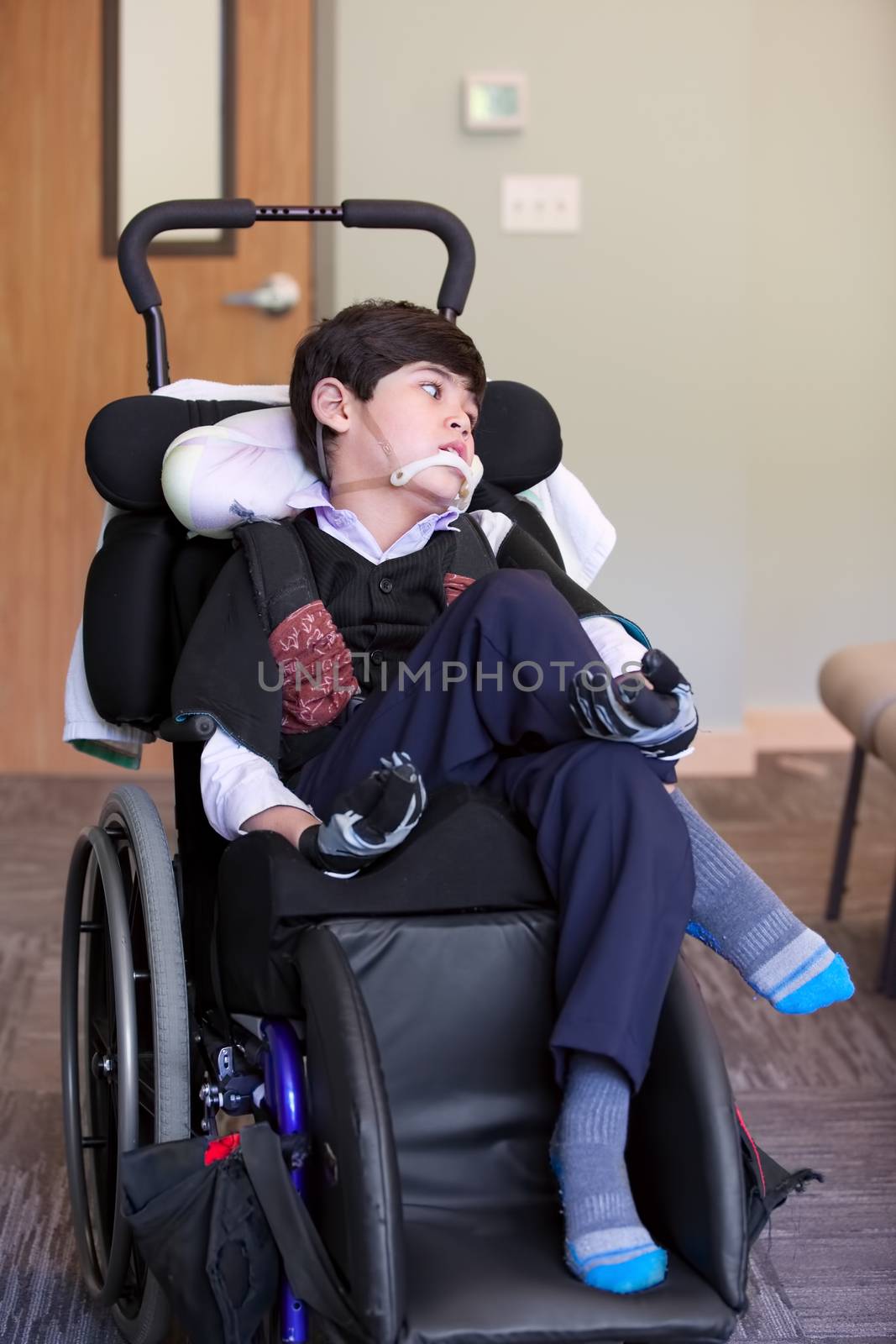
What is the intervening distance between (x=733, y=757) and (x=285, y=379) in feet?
4.44

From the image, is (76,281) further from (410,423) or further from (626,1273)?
(626,1273)

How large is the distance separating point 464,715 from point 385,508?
0.34 metres

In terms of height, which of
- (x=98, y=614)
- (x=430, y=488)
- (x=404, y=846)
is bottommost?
(x=404, y=846)

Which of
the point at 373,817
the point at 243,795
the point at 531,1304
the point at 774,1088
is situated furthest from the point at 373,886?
the point at 774,1088

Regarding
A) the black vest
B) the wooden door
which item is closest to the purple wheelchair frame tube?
the black vest

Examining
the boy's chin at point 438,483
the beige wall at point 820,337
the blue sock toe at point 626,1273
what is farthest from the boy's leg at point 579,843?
the beige wall at point 820,337

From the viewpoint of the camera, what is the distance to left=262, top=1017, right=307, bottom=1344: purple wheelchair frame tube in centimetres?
104

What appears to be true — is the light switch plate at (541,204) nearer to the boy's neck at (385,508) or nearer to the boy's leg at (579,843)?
the boy's neck at (385,508)

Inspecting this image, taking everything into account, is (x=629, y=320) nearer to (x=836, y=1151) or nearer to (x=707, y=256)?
(x=707, y=256)

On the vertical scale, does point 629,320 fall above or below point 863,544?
above

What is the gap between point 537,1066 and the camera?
1.12 meters

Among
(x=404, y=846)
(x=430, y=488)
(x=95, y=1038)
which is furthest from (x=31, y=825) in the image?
(x=404, y=846)

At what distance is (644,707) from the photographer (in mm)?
1062

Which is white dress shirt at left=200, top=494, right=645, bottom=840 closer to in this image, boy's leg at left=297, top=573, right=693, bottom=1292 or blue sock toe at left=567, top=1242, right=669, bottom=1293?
boy's leg at left=297, top=573, right=693, bottom=1292
